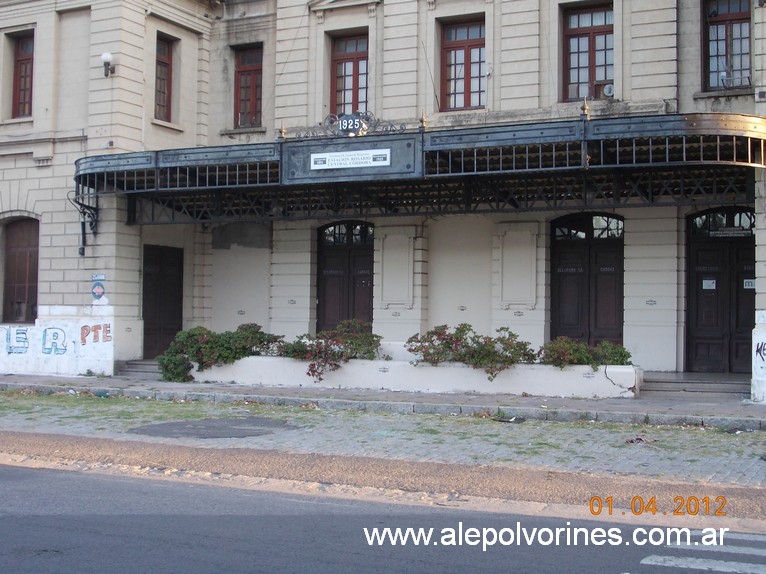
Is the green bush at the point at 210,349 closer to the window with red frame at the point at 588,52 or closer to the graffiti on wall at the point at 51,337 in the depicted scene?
the graffiti on wall at the point at 51,337

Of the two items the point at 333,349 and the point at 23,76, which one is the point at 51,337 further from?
the point at 333,349

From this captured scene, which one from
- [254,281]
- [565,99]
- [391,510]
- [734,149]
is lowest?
[391,510]

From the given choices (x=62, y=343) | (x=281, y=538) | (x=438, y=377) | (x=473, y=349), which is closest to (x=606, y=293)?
(x=473, y=349)

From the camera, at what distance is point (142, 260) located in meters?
23.5

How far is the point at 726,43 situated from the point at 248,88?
12.3m

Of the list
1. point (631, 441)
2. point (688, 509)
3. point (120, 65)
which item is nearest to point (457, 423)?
point (631, 441)

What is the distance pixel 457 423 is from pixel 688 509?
6825 mm

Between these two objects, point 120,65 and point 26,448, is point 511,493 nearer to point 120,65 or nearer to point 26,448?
point 26,448

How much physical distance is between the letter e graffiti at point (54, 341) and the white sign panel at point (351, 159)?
831 centimetres

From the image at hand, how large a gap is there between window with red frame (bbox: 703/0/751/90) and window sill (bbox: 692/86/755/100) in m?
0.19

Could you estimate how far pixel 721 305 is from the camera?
20094 millimetres

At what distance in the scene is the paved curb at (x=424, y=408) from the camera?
14867mm

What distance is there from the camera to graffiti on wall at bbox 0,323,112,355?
22.7 metres
